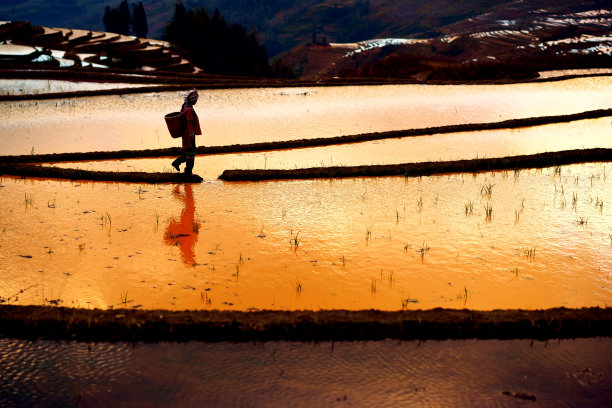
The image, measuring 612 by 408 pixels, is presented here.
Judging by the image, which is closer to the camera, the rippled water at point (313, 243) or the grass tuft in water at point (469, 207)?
the rippled water at point (313, 243)

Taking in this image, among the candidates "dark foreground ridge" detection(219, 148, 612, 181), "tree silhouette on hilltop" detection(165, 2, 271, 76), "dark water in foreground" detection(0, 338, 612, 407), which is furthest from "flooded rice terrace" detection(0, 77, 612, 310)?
"tree silhouette on hilltop" detection(165, 2, 271, 76)

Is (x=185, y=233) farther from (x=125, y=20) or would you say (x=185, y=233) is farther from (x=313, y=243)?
(x=125, y=20)

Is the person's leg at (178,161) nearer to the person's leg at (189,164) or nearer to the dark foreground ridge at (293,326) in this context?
the person's leg at (189,164)

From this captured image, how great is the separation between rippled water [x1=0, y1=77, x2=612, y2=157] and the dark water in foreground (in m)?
5.95

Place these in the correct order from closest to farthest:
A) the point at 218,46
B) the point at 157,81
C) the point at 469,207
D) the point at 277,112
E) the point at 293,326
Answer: the point at 293,326 → the point at 469,207 → the point at 277,112 → the point at 157,81 → the point at 218,46

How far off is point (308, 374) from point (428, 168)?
472 centimetres

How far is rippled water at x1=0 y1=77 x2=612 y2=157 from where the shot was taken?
962 cm

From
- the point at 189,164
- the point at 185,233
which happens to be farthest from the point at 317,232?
the point at 189,164

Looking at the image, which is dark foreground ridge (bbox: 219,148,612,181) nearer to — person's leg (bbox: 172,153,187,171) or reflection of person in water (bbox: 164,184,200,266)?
person's leg (bbox: 172,153,187,171)

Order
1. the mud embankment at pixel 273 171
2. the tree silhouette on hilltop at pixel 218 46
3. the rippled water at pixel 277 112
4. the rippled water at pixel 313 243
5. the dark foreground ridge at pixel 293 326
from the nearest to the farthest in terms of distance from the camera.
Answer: the dark foreground ridge at pixel 293 326, the rippled water at pixel 313 243, the mud embankment at pixel 273 171, the rippled water at pixel 277 112, the tree silhouette on hilltop at pixel 218 46

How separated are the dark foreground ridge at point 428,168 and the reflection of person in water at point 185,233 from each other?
3.67ft

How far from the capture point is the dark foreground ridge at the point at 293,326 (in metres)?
3.21

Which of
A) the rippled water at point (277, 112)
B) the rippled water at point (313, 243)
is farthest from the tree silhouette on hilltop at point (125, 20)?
the rippled water at point (313, 243)

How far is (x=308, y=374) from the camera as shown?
287 cm
